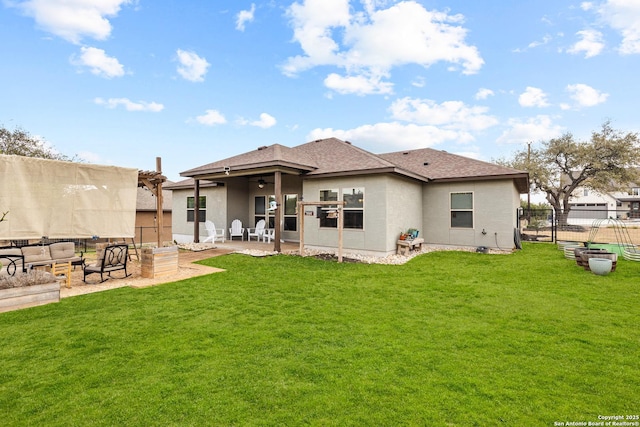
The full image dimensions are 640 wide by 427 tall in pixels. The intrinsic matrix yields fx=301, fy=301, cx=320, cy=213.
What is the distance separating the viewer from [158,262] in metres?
Result: 7.47

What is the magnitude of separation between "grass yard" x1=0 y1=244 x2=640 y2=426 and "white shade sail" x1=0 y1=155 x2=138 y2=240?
1987mm

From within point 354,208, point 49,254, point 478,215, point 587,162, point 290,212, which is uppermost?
point 587,162

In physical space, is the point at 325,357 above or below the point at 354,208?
below

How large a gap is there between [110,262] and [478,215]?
12358 millimetres

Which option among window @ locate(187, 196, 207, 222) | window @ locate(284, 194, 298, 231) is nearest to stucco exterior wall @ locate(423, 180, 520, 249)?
window @ locate(284, 194, 298, 231)

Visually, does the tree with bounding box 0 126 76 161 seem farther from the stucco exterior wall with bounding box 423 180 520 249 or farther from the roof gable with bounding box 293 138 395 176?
the stucco exterior wall with bounding box 423 180 520 249

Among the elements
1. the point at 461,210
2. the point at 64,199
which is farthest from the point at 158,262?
the point at 461,210

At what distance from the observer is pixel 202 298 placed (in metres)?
5.71

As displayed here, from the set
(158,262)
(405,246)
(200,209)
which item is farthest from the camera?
(200,209)

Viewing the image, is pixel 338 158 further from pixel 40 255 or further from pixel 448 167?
pixel 40 255

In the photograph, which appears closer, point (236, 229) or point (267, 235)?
point (267, 235)

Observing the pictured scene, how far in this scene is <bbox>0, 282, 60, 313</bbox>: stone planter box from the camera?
5.06 m

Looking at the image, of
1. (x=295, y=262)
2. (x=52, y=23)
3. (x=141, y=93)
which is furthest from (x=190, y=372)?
(x=141, y=93)

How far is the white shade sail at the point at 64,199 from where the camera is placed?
610cm
